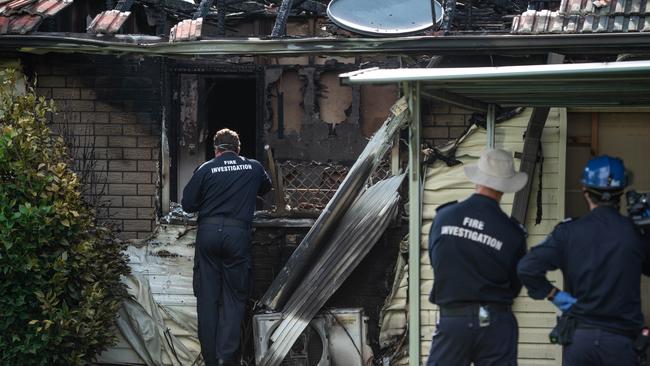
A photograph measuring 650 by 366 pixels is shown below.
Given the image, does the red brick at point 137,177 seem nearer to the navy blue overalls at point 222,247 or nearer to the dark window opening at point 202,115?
the dark window opening at point 202,115

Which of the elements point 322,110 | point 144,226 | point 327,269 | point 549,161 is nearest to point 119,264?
point 144,226

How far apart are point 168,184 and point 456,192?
2.50 meters

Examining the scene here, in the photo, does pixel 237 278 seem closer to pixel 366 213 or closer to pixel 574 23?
pixel 366 213

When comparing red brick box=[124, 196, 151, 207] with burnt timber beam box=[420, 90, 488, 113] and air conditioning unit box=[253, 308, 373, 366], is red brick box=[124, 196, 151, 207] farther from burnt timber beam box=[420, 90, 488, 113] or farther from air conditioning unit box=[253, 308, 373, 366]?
burnt timber beam box=[420, 90, 488, 113]

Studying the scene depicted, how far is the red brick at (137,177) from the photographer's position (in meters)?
9.84

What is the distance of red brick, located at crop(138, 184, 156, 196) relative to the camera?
982 cm

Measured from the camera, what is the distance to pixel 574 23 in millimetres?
8344

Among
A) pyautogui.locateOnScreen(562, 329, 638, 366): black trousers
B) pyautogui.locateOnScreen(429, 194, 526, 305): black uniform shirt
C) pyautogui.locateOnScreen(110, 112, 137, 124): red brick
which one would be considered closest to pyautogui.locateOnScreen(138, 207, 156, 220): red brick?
pyautogui.locateOnScreen(110, 112, 137, 124): red brick

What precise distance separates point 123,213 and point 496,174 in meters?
4.47

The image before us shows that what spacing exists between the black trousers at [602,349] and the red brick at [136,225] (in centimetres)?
485

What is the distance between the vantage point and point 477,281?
20.2ft

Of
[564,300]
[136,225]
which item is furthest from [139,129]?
[564,300]

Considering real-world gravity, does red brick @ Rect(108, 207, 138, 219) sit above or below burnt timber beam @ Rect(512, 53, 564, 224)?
below

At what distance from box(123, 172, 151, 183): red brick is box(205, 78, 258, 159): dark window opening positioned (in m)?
1.79
